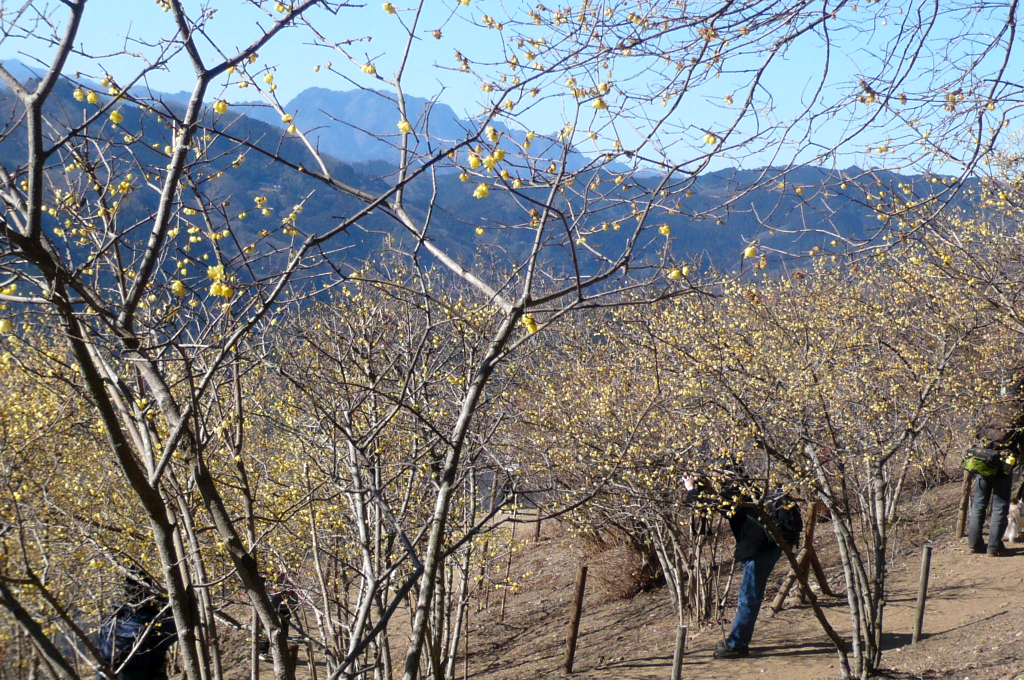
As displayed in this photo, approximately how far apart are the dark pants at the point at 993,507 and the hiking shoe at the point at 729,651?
337cm

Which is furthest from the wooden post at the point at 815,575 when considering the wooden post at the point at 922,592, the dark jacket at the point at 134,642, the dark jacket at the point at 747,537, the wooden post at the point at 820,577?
the dark jacket at the point at 134,642

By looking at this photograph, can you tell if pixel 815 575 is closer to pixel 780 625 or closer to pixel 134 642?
pixel 780 625

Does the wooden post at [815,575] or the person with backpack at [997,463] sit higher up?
the person with backpack at [997,463]

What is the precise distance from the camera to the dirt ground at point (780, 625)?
21.7 ft

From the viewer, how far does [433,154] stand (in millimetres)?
2422

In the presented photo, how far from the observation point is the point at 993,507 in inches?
351

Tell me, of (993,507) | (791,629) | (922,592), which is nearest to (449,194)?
(993,507)

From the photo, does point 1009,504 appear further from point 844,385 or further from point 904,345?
point 844,385

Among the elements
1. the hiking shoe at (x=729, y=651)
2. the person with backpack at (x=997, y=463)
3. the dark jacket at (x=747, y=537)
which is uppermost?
the person with backpack at (x=997, y=463)

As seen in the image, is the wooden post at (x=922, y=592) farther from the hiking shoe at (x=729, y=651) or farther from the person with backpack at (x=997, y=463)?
the person with backpack at (x=997, y=463)

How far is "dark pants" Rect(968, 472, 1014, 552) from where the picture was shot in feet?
28.1

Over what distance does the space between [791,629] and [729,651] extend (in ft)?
3.35

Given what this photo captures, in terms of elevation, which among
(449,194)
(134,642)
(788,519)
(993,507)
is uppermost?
(449,194)

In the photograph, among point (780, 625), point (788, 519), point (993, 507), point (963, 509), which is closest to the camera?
point (788, 519)
